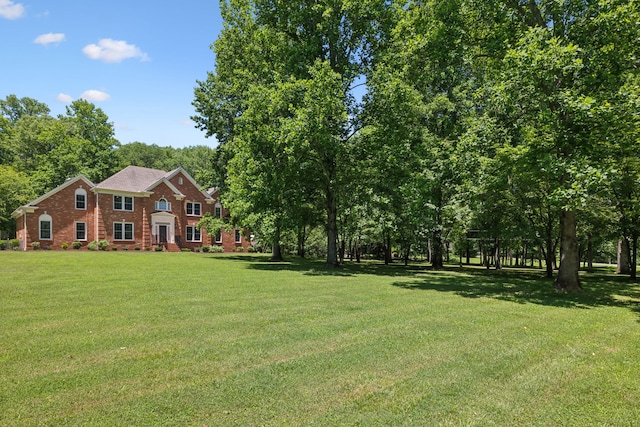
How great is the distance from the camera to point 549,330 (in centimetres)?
700

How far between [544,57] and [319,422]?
10.6 m

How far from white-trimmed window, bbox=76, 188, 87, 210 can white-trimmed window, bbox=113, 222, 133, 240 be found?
2.92 meters

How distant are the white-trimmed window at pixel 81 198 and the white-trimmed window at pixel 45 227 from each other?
2447mm

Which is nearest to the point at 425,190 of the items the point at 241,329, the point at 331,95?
the point at 331,95

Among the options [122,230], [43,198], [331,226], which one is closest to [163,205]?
[122,230]

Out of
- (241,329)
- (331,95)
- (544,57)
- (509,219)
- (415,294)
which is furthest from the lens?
(509,219)

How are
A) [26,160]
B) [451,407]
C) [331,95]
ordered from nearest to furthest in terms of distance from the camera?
[451,407] → [331,95] → [26,160]

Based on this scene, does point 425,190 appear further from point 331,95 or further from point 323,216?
point 323,216

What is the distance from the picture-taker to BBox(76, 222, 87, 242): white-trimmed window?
110 ft

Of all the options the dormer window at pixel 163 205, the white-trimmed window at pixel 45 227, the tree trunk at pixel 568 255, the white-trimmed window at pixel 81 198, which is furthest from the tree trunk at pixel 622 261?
the white-trimmed window at pixel 45 227

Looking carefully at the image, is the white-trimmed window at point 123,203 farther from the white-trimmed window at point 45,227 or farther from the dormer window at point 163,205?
the white-trimmed window at point 45,227

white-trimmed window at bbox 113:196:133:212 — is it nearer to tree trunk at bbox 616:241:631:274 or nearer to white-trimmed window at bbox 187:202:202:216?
white-trimmed window at bbox 187:202:202:216

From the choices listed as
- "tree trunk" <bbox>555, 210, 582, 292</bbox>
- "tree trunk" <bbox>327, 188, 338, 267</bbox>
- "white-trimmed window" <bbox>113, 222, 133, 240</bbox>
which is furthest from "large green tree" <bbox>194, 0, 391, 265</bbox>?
"white-trimmed window" <bbox>113, 222, 133, 240</bbox>

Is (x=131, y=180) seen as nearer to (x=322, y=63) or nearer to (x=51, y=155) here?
(x=51, y=155)
